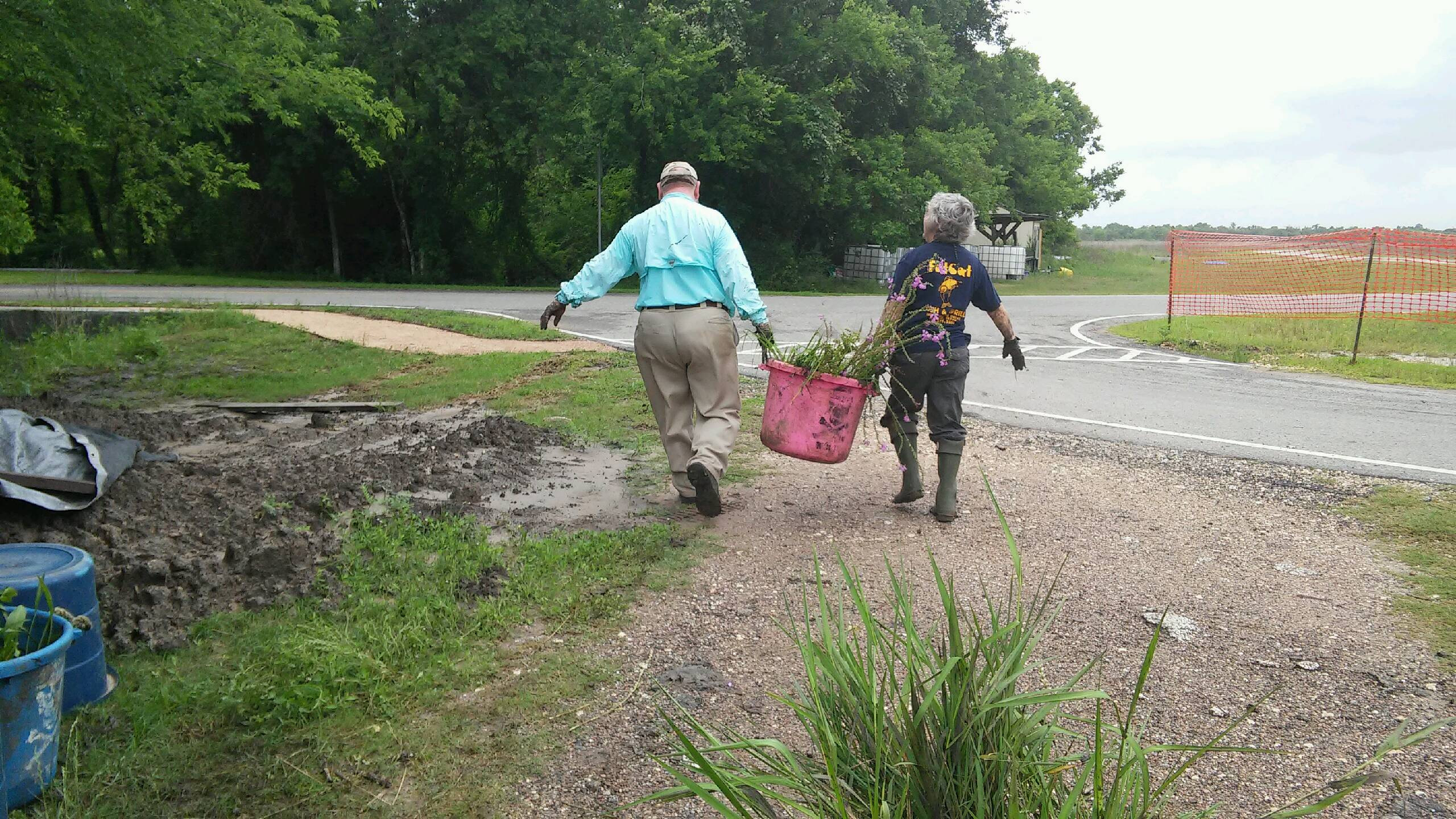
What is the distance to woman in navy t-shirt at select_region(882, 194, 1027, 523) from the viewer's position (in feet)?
18.8

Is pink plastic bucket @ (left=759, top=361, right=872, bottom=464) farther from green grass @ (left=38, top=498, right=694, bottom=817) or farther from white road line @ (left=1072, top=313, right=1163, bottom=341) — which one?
white road line @ (left=1072, top=313, right=1163, bottom=341)

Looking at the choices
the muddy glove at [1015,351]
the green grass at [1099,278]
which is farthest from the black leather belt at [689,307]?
the green grass at [1099,278]

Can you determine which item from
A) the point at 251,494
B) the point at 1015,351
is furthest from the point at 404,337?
the point at 1015,351

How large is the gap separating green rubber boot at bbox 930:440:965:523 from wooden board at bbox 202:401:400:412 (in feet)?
17.5

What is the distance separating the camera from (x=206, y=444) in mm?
7949

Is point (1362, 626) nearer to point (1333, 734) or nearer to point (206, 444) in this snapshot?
point (1333, 734)

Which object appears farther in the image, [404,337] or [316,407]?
[404,337]

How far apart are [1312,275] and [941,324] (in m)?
20.3

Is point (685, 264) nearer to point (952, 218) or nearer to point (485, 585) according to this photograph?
point (952, 218)

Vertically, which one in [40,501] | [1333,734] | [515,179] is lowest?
[1333,734]

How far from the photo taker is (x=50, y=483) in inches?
213

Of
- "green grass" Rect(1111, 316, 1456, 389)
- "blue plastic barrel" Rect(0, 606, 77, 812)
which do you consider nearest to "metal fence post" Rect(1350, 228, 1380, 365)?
"green grass" Rect(1111, 316, 1456, 389)

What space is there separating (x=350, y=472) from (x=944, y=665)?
4937mm

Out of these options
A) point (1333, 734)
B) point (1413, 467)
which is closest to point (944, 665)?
point (1333, 734)
